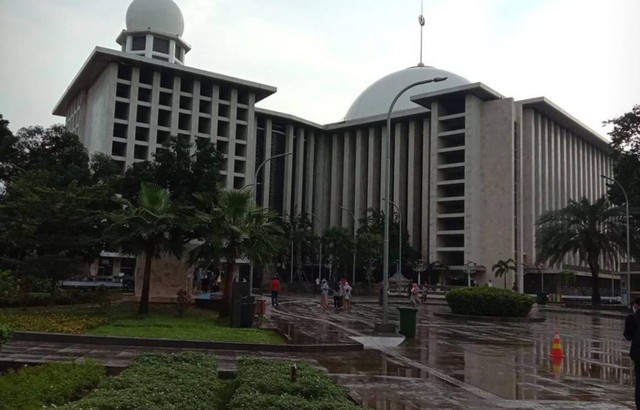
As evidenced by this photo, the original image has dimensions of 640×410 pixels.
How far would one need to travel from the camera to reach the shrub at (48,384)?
23.3ft

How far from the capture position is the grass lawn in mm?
15547

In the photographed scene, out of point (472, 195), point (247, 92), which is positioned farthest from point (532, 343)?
point (247, 92)

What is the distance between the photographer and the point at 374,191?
288 feet

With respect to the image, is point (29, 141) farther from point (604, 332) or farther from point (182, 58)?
point (182, 58)

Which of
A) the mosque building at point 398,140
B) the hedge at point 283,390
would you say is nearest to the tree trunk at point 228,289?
the hedge at point 283,390

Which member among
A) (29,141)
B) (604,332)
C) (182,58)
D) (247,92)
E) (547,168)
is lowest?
(604,332)

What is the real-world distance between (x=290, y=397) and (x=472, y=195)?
70.0 m

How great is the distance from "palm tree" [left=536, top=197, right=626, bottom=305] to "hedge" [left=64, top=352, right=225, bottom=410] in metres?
42.4

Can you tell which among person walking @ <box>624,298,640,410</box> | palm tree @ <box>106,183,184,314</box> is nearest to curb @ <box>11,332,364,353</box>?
palm tree @ <box>106,183,184,314</box>

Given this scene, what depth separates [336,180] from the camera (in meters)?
93.4

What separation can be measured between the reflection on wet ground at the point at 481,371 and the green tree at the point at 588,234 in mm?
25865

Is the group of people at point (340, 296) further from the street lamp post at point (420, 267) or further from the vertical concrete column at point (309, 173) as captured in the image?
the vertical concrete column at point (309, 173)

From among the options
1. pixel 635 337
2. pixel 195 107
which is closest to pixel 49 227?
pixel 635 337

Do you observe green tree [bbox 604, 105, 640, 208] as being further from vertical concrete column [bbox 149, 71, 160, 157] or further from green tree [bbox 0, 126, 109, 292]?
vertical concrete column [bbox 149, 71, 160, 157]
